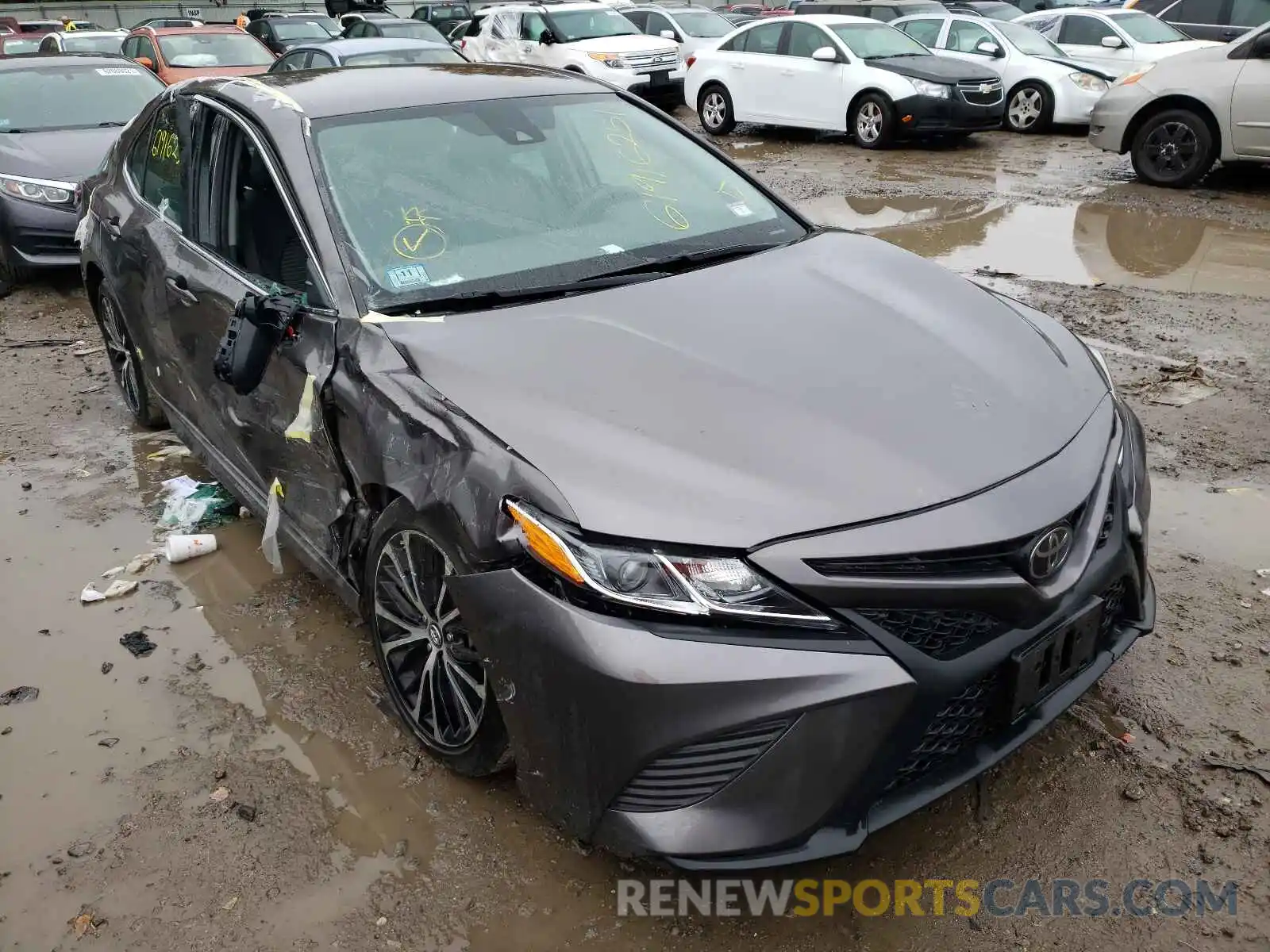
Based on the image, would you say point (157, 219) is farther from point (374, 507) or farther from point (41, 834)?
point (41, 834)

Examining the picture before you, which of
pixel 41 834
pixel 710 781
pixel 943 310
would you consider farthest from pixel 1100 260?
pixel 41 834

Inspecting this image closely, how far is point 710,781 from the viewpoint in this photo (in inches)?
78.6

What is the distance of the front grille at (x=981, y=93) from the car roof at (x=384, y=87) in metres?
9.49

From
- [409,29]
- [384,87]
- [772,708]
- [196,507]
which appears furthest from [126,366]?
[409,29]

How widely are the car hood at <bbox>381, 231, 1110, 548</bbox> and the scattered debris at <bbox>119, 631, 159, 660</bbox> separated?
5.14 feet

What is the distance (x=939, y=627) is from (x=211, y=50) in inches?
578

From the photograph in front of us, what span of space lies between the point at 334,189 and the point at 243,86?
0.88 m

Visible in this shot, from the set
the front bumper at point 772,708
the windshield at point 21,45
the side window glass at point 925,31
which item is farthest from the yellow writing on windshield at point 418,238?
the windshield at point 21,45

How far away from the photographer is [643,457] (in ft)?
7.10

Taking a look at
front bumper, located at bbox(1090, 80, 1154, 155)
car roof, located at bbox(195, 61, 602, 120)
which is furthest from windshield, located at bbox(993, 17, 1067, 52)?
car roof, located at bbox(195, 61, 602, 120)

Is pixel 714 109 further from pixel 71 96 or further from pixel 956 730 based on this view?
pixel 956 730

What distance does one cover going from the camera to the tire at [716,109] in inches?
550

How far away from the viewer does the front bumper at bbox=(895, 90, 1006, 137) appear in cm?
1190

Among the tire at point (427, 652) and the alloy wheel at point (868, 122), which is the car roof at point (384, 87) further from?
the alloy wheel at point (868, 122)
